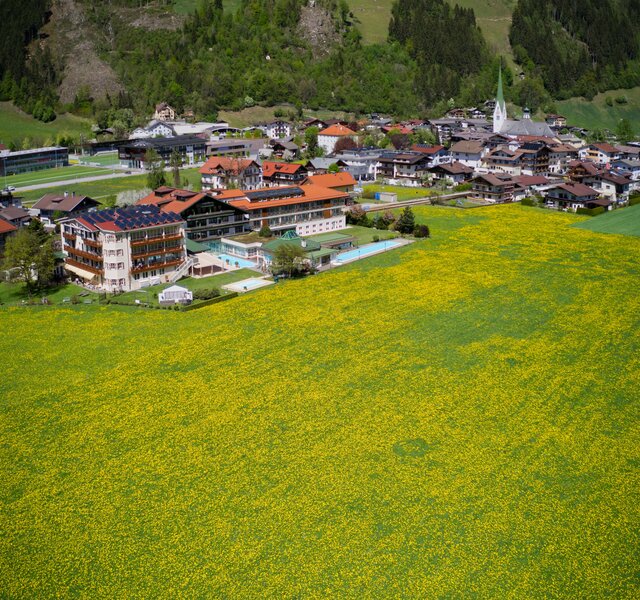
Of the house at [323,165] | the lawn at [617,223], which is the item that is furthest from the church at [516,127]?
the lawn at [617,223]

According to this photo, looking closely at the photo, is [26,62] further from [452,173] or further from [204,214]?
[204,214]

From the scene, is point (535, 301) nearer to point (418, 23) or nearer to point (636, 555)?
point (636, 555)

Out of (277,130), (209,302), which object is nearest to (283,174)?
(209,302)

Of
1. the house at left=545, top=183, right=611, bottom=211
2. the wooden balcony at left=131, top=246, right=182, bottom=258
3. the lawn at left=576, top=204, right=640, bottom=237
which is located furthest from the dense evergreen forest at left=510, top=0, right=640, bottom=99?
the wooden balcony at left=131, top=246, right=182, bottom=258

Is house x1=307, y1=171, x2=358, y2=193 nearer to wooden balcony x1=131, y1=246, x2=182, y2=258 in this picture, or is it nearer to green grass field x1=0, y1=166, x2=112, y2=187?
wooden balcony x1=131, y1=246, x2=182, y2=258

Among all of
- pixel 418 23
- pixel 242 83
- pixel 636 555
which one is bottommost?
pixel 636 555

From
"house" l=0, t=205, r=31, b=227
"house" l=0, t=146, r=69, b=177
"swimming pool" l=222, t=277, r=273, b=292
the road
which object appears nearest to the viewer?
"swimming pool" l=222, t=277, r=273, b=292

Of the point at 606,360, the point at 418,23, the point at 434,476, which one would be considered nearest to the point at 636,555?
the point at 434,476
